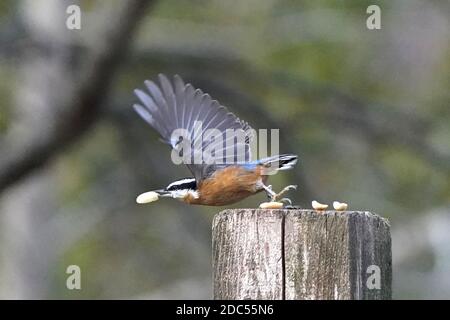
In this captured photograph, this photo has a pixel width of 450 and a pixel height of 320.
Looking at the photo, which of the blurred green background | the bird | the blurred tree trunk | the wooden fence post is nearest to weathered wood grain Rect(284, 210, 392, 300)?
the wooden fence post

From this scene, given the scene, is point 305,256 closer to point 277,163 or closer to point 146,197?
point 146,197

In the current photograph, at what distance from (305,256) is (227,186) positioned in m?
1.58

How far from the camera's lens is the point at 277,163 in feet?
14.8

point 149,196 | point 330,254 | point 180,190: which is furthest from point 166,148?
point 330,254

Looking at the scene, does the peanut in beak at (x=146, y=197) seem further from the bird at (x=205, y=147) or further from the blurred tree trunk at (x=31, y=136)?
the blurred tree trunk at (x=31, y=136)

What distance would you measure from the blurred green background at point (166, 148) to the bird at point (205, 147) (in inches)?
91.5

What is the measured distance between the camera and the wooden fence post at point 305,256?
9.75 ft

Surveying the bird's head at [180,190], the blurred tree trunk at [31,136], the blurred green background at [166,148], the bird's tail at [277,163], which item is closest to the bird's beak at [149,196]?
the bird's head at [180,190]

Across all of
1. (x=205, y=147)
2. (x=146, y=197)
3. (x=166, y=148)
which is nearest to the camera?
(x=146, y=197)
